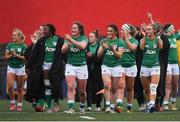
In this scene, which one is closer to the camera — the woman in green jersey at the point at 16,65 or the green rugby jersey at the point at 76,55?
the green rugby jersey at the point at 76,55

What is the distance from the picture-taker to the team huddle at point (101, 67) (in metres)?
21.2

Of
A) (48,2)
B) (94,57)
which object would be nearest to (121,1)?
(48,2)

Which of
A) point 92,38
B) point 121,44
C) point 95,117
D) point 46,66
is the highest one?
point 92,38

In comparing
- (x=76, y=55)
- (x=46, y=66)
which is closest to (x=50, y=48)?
(x=46, y=66)

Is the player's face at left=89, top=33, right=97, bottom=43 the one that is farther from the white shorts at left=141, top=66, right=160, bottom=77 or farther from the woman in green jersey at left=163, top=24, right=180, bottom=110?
the white shorts at left=141, top=66, right=160, bottom=77

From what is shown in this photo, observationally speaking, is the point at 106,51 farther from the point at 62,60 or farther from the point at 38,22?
the point at 38,22

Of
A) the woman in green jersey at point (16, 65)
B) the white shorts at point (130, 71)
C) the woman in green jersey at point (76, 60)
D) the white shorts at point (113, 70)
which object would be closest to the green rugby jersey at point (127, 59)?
the white shorts at point (130, 71)

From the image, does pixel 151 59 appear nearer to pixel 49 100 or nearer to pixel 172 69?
pixel 172 69

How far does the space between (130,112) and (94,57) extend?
2198mm

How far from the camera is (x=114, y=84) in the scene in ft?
71.3

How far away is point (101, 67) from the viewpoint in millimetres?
22672

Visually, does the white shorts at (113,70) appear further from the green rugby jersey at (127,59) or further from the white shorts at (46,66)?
the white shorts at (46,66)

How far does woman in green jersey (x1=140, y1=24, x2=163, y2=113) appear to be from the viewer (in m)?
21.1

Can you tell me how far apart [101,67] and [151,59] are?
1765 millimetres
